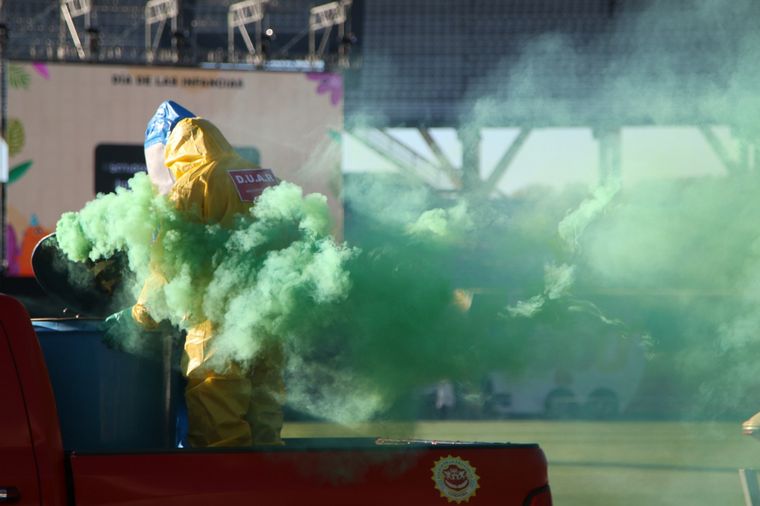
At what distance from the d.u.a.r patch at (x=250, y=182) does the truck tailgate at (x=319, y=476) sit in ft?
3.61

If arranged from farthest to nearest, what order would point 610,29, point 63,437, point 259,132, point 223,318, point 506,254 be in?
1. point 610,29
2. point 259,132
3. point 506,254
4. point 223,318
5. point 63,437

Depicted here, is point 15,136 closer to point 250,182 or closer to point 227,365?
point 250,182

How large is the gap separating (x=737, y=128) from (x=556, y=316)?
2.02m

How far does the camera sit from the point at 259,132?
13.3m

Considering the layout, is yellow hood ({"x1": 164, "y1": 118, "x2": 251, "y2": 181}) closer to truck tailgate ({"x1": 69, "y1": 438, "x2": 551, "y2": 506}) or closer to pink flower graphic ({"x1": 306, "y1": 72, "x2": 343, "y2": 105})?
truck tailgate ({"x1": 69, "y1": 438, "x2": 551, "y2": 506})

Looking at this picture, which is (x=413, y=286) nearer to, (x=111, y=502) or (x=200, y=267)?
(x=200, y=267)

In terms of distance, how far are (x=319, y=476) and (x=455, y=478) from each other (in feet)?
1.16

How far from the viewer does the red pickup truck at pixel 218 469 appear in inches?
102

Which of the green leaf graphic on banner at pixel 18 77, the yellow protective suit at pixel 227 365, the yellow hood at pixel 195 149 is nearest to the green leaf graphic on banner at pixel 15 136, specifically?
the green leaf graphic on banner at pixel 18 77

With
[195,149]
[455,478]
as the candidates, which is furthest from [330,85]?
[455,478]

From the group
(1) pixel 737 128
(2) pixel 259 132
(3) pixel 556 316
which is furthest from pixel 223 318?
(2) pixel 259 132

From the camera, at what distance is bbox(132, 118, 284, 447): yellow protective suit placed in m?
3.22

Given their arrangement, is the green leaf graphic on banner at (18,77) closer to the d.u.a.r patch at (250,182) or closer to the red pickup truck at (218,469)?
the d.u.a.r patch at (250,182)

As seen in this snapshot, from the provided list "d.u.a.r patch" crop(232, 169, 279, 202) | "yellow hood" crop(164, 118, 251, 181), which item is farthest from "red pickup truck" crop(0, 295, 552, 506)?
"yellow hood" crop(164, 118, 251, 181)
